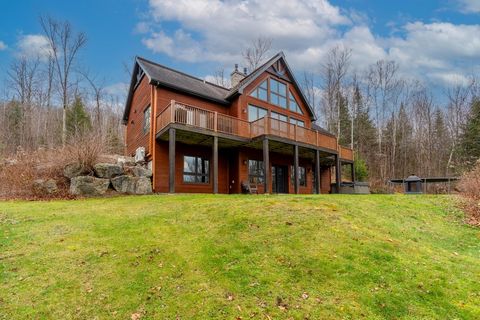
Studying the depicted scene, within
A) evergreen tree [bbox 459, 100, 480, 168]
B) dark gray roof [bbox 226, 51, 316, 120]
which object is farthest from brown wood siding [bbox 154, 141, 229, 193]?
evergreen tree [bbox 459, 100, 480, 168]

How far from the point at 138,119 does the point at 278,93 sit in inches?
358

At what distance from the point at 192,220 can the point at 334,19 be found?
75.4ft

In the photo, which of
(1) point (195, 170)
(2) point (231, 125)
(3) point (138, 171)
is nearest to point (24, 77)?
(3) point (138, 171)

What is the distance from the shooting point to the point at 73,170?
41.9 feet

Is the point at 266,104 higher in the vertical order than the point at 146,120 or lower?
higher

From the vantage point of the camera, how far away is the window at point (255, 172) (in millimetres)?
17172

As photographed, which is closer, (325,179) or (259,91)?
(259,91)

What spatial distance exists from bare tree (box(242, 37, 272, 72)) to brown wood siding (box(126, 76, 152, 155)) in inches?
660

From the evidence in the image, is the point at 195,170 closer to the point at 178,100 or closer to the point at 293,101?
the point at 178,100

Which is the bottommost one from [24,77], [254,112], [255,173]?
[255,173]

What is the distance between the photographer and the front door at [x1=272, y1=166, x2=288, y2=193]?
62.0 ft

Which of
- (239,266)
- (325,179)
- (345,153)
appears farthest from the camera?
(325,179)

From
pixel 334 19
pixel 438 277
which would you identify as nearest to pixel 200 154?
pixel 438 277

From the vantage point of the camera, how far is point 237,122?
590 inches
